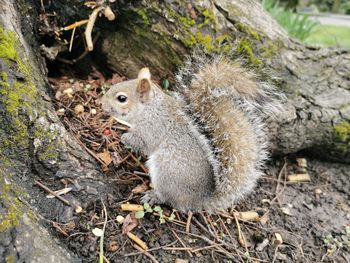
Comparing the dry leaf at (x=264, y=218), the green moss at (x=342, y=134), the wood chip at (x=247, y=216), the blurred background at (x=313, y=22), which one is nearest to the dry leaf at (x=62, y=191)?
the wood chip at (x=247, y=216)

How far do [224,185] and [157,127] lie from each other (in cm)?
40

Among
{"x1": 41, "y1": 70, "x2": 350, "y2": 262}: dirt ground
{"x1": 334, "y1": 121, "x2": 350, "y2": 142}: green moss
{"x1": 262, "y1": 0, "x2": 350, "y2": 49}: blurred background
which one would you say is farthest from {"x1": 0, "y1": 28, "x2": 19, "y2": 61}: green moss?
{"x1": 262, "y1": 0, "x2": 350, "y2": 49}: blurred background

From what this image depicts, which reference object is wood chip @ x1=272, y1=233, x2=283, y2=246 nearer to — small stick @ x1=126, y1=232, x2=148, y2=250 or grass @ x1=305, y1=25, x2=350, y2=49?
small stick @ x1=126, y1=232, x2=148, y2=250

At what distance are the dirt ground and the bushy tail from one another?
6.8 inches

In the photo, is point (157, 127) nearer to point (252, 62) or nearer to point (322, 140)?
point (252, 62)

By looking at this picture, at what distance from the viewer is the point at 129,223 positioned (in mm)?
1465

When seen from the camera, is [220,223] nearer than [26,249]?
No

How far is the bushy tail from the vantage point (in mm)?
1537

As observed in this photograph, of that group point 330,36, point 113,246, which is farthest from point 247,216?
point 330,36

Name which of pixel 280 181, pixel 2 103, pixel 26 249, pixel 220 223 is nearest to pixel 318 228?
pixel 280 181

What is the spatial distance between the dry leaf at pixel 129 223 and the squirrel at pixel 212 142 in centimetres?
11

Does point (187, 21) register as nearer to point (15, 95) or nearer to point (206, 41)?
point (206, 41)

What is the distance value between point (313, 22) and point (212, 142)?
2.50 meters

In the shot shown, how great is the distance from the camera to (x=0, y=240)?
1.11 meters
